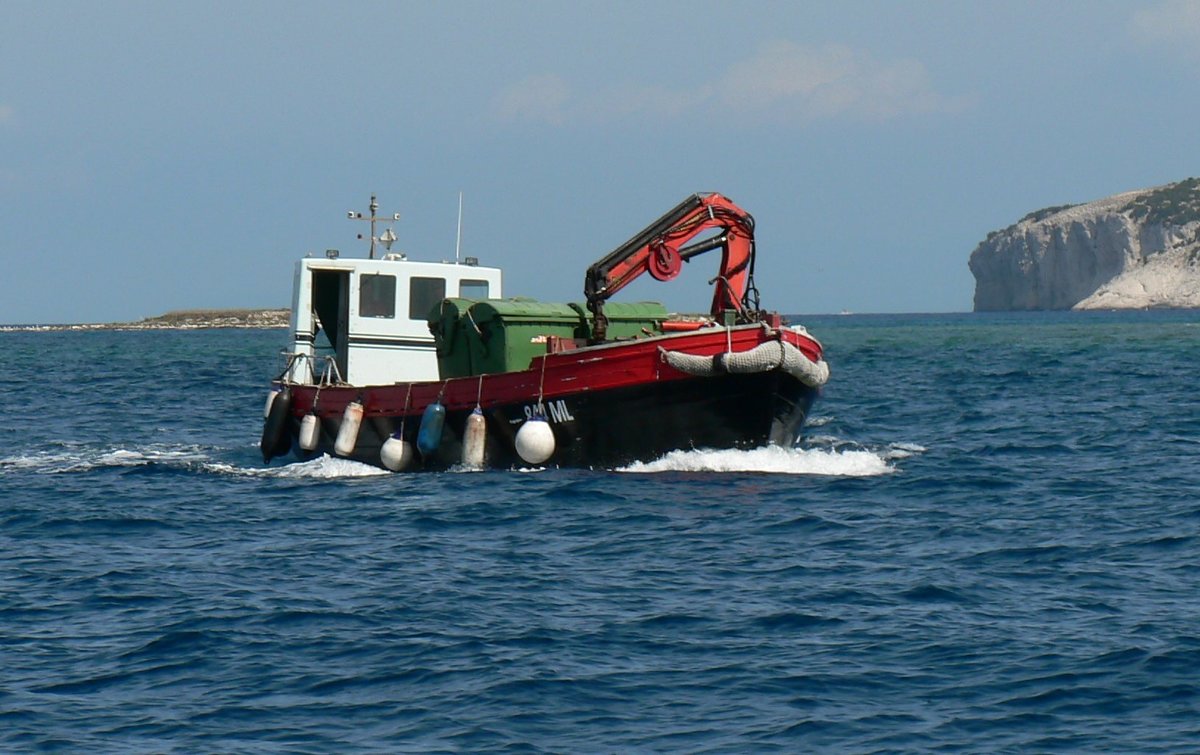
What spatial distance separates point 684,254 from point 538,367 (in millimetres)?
3404

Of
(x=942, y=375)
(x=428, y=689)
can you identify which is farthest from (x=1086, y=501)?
(x=942, y=375)

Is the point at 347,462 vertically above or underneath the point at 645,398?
underneath

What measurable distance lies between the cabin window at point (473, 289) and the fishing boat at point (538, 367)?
0.02 metres

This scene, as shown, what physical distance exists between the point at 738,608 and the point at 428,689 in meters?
3.14

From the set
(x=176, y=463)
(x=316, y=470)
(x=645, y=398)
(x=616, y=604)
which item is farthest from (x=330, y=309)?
(x=616, y=604)

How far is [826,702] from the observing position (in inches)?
410

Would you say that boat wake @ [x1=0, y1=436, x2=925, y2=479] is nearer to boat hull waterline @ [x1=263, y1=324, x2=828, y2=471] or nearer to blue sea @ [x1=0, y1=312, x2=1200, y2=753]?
blue sea @ [x1=0, y1=312, x2=1200, y2=753]

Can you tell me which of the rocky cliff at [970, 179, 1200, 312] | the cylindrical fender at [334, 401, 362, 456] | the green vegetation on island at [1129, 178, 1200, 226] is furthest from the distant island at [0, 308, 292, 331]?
the cylindrical fender at [334, 401, 362, 456]

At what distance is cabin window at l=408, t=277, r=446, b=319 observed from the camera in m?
25.0

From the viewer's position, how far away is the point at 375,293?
81.8 feet

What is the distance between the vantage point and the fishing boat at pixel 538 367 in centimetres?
2023

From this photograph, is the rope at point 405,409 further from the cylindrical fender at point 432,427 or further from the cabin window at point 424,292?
the cabin window at point 424,292

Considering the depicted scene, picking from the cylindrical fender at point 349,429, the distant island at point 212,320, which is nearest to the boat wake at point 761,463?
the cylindrical fender at point 349,429

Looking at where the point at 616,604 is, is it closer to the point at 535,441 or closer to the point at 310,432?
the point at 535,441
